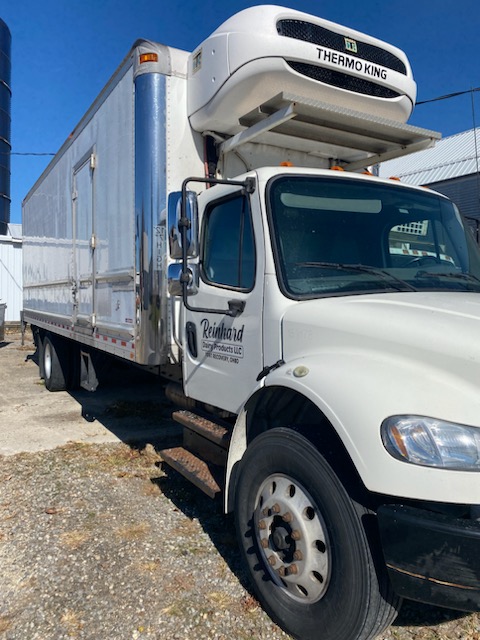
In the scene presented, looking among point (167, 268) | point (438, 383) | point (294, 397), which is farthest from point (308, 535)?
point (167, 268)

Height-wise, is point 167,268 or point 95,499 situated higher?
point 167,268

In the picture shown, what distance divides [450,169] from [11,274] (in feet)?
58.4

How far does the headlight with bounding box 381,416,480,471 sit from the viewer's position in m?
1.94

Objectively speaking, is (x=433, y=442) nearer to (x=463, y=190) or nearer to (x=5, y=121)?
(x=463, y=190)

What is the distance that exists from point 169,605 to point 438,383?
194 centimetres

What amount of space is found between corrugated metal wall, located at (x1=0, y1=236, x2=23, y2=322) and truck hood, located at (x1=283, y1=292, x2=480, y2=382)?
20246 mm

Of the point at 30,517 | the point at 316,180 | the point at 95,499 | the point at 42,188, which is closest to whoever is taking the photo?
the point at 316,180

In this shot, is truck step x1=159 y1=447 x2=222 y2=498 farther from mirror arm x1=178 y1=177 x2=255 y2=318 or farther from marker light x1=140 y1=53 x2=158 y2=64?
marker light x1=140 y1=53 x2=158 y2=64

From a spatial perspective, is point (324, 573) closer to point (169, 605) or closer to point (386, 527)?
point (386, 527)

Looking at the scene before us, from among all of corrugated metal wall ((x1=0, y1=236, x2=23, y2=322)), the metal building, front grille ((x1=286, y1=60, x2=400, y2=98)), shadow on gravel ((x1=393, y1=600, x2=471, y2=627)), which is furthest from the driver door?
corrugated metal wall ((x1=0, y1=236, x2=23, y2=322))

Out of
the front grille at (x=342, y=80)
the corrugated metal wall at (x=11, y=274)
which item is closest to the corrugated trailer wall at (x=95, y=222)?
the front grille at (x=342, y=80)

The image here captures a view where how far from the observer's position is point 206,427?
3.65m

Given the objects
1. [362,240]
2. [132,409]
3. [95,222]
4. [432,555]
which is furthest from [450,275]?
[132,409]

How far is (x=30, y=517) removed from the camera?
407 cm
